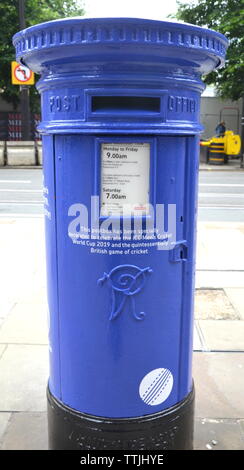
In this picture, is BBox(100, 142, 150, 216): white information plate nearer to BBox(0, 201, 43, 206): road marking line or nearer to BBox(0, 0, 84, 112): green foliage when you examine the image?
BBox(0, 201, 43, 206): road marking line

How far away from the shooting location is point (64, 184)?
2057mm

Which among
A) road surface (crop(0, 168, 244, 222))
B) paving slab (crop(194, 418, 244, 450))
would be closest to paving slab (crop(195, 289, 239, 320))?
paving slab (crop(194, 418, 244, 450))

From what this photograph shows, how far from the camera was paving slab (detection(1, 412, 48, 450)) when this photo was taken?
262 cm

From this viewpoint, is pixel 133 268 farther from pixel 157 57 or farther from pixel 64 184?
pixel 157 57

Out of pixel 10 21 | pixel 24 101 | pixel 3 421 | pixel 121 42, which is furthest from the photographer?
pixel 10 21

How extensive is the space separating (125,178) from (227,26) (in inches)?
775

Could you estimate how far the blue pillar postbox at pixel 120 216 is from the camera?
188 centimetres

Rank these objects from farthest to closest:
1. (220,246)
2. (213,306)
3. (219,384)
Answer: (220,246) < (213,306) < (219,384)

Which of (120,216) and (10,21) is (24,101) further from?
(120,216)

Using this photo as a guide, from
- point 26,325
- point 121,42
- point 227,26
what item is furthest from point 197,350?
point 227,26

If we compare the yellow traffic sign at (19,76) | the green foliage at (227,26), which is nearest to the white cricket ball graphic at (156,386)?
the yellow traffic sign at (19,76)

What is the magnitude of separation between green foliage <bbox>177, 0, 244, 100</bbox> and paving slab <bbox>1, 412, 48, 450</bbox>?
18.8 m

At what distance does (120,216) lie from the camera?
199 centimetres

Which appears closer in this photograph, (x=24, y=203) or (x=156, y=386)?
(x=156, y=386)
